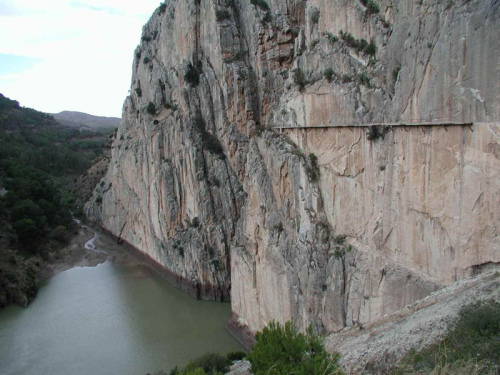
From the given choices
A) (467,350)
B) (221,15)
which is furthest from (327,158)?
(221,15)

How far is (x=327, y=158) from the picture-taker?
1573cm

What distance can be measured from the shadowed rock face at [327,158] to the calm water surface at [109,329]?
172cm

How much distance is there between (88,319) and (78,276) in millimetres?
8810

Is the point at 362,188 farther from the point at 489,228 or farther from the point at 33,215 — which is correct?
the point at 33,215

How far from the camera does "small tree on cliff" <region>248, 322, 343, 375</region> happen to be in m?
7.89

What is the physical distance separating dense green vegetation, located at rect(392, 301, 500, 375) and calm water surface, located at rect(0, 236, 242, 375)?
44.4 feet

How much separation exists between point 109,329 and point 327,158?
574 inches

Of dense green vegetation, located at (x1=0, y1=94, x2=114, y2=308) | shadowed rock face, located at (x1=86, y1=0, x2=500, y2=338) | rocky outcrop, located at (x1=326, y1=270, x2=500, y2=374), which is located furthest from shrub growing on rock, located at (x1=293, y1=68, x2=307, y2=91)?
dense green vegetation, located at (x1=0, y1=94, x2=114, y2=308)

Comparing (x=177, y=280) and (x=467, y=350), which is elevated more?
(x=467, y=350)

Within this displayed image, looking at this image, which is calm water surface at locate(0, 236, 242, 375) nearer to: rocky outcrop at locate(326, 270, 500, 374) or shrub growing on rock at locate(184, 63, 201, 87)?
rocky outcrop at locate(326, 270, 500, 374)

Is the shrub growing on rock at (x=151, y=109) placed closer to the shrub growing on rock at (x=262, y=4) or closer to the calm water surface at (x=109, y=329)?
the shrub growing on rock at (x=262, y=4)

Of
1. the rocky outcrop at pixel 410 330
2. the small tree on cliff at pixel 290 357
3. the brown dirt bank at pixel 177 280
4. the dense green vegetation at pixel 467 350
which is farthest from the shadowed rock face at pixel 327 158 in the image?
the small tree on cliff at pixel 290 357

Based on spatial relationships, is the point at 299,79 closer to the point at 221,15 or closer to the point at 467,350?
the point at 221,15

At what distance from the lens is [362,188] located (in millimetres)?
14094
